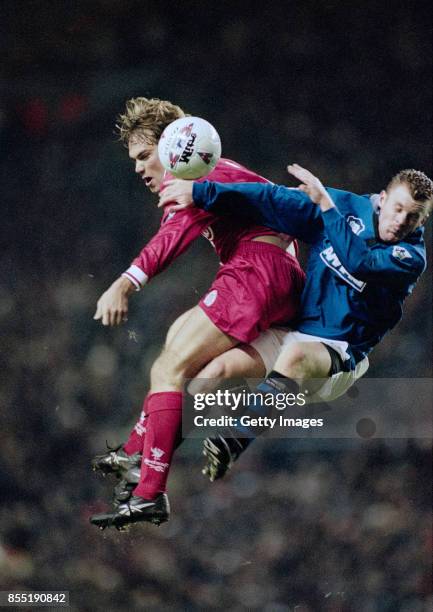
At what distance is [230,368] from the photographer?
3.43m

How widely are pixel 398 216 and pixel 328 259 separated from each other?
1.01 ft

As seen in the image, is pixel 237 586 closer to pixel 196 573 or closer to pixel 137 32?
pixel 196 573

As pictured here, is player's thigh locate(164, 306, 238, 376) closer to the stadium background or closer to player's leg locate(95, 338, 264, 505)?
player's leg locate(95, 338, 264, 505)

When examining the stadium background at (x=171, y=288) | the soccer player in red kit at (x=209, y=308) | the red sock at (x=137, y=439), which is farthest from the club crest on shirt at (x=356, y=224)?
the red sock at (x=137, y=439)

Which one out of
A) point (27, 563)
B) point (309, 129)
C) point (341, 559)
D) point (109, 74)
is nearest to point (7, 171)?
point (109, 74)

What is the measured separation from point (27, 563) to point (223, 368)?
57.7 inches

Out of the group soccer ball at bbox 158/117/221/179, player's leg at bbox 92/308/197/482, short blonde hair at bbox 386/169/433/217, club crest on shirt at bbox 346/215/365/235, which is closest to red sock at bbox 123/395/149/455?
player's leg at bbox 92/308/197/482

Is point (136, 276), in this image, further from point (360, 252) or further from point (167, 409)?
point (360, 252)

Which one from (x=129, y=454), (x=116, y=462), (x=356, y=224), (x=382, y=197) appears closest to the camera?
(x=356, y=224)

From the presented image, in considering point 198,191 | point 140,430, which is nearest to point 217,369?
point 140,430

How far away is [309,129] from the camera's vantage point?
13.8 ft

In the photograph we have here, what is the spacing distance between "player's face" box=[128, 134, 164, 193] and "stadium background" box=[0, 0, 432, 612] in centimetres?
24

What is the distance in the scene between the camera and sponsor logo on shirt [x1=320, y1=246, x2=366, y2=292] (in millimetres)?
3428

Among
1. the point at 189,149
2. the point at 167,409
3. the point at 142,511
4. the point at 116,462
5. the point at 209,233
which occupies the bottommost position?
the point at 142,511
